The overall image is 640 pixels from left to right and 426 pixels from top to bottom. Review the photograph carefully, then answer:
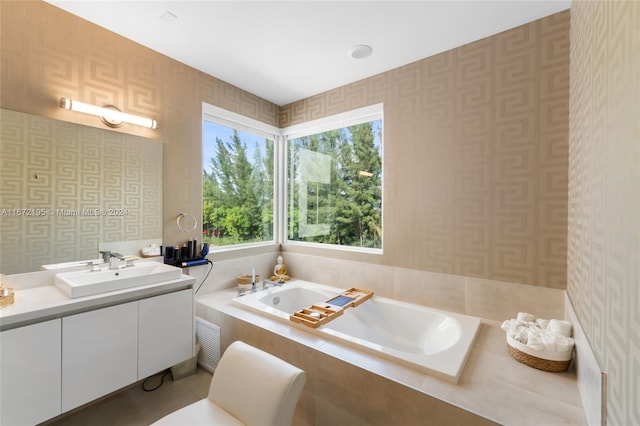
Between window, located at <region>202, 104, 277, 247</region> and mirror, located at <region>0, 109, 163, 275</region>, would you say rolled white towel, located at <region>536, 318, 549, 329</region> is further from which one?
mirror, located at <region>0, 109, 163, 275</region>

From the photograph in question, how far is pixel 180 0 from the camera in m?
1.74

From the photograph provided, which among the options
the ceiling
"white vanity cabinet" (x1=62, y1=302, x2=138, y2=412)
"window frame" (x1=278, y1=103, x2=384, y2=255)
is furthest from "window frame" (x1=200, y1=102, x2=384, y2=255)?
"white vanity cabinet" (x1=62, y1=302, x2=138, y2=412)

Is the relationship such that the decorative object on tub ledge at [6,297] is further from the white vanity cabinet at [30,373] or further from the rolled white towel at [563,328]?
the rolled white towel at [563,328]

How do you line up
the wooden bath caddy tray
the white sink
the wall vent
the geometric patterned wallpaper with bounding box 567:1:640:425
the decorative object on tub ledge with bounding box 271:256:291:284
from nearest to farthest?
the geometric patterned wallpaper with bounding box 567:1:640:425
the white sink
the wooden bath caddy tray
the wall vent
the decorative object on tub ledge with bounding box 271:256:291:284

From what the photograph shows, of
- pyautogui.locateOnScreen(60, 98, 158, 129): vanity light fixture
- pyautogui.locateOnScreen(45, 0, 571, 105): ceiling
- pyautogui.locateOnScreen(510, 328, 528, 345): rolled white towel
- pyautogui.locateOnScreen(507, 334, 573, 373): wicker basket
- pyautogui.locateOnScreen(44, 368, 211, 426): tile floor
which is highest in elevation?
pyautogui.locateOnScreen(45, 0, 571, 105): ceiling

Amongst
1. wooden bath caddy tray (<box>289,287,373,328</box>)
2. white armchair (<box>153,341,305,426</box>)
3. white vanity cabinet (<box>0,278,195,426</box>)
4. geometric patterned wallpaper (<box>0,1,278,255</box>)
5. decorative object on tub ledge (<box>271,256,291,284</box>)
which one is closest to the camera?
white armchair (<box>153,341,305,426</box>)

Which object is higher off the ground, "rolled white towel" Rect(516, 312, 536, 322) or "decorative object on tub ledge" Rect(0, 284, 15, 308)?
"decorative object on tub ledge" Rect(0, 284, 15, 308)

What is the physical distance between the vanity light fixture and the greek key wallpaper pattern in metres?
2.04

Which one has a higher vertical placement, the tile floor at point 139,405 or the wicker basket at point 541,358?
the wicker basket at point 541,358

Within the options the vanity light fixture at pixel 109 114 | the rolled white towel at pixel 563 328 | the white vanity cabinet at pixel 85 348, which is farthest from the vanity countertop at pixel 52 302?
the rolled white towel at pixel 563 328

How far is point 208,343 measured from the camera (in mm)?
2270

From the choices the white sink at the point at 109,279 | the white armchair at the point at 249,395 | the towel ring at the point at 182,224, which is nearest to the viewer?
the white armchair at the point at 249,395

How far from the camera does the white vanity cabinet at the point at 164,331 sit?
1.72 m

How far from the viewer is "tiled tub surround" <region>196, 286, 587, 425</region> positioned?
1.20m
